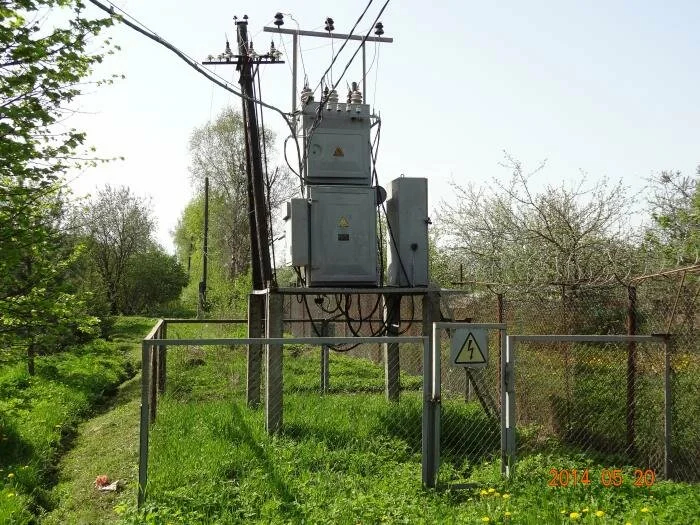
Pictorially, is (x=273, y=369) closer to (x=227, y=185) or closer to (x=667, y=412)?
(x=667, y=412)

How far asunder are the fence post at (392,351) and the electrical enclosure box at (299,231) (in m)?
1.81

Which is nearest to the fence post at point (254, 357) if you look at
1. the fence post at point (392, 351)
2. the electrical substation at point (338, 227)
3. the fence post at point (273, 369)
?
the electrical substation at point (338, 227)

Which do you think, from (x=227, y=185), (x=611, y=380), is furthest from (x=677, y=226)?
(x=227, y=185)

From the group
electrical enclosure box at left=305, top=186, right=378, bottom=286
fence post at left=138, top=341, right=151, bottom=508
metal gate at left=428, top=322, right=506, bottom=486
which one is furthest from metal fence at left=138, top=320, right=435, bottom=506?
electrical enclosure box at left=305, top=186, right=378, bottom=286

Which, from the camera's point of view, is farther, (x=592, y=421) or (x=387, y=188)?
A: (x=387, y=188)

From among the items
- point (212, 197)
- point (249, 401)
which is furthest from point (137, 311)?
point (249, 401)

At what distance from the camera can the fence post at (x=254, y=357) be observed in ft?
32.2

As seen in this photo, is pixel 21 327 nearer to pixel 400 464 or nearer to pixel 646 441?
pixel 400 464

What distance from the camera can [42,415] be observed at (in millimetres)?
9820

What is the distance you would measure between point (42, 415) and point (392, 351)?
5413mm

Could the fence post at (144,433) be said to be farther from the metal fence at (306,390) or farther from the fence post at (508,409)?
the fence post at (508,409)

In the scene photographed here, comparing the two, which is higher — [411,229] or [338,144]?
[338,144]

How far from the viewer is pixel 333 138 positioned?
894 centimetres

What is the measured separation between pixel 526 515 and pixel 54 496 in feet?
15.6
